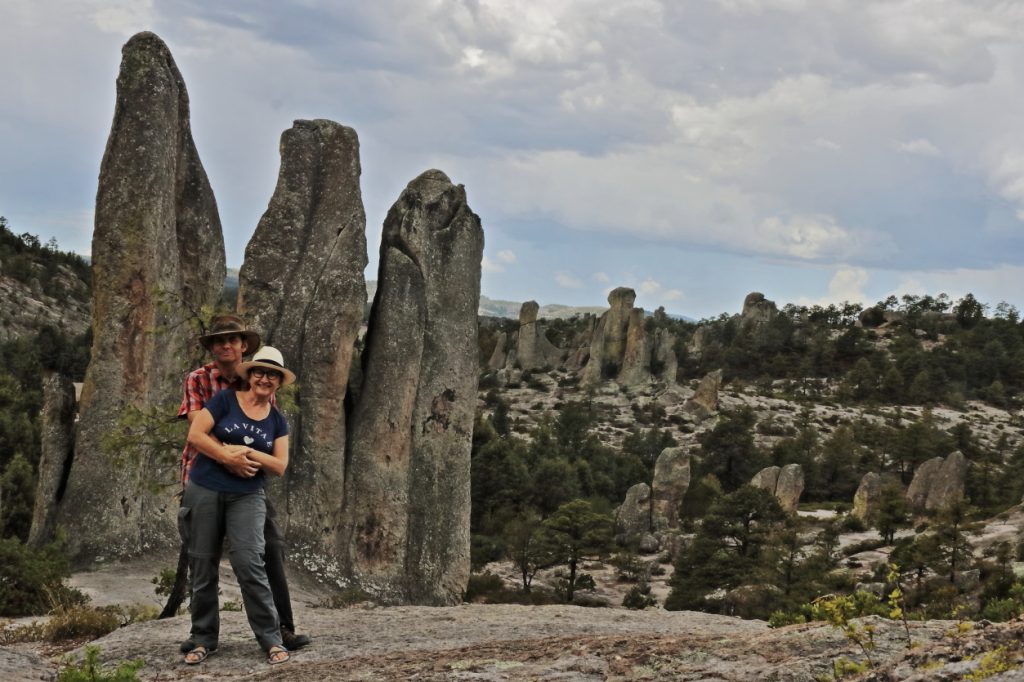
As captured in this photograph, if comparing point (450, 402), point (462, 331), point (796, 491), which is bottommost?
point (796, 491)

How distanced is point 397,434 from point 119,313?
4853 mm

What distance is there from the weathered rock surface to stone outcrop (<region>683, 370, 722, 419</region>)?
52.0 feet

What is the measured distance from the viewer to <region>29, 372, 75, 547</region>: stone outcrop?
46.1ft

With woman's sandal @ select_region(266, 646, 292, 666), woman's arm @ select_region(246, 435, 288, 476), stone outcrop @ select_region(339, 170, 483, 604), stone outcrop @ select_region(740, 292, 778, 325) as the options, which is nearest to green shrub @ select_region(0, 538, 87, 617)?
stone outcrop @ select_region(339, 170, 483, 604)

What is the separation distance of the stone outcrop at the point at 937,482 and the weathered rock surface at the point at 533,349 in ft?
119

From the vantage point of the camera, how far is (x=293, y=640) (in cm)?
707

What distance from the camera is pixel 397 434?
54.6 ft

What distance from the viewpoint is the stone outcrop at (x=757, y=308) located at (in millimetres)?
95750

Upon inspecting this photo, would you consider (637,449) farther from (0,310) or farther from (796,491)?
(0,310)

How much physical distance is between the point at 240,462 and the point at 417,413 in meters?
10.4

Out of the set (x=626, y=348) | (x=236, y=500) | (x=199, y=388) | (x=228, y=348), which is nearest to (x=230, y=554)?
(x=236, y=500)

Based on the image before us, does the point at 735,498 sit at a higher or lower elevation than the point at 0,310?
lower

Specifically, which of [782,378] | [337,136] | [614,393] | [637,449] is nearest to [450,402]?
[337,136]

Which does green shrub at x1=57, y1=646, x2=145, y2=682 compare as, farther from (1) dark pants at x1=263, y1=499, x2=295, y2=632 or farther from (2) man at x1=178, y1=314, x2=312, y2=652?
(1) dark pants at x1=263, y1=499, x2=295, y2=632
